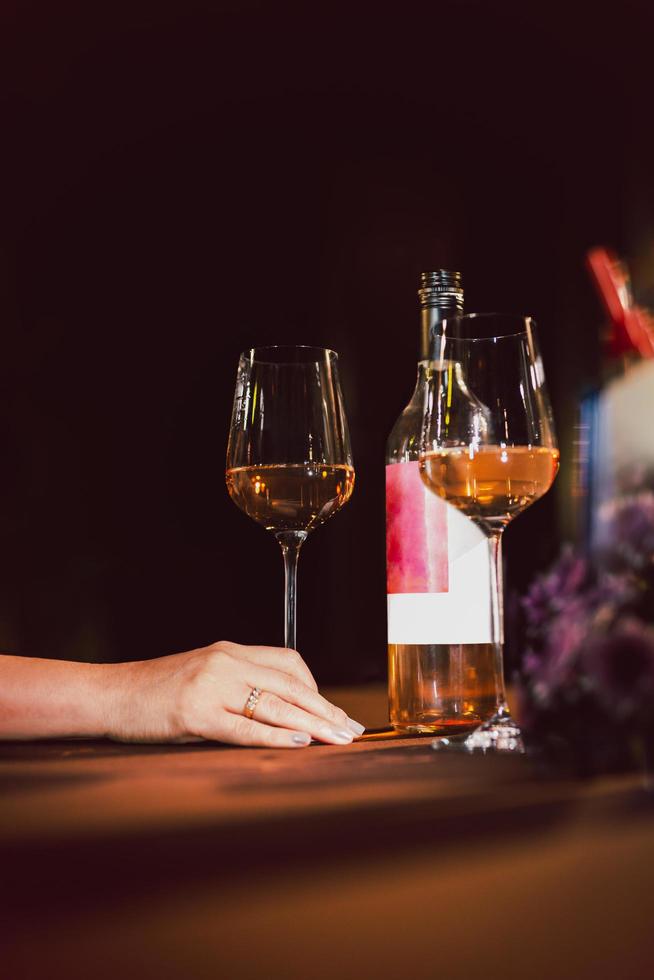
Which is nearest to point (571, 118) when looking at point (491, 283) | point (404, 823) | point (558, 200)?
point (558, 200)

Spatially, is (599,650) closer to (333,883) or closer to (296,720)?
(333,883)

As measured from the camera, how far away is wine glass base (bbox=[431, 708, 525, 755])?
737 mm

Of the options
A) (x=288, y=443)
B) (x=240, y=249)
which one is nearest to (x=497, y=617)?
(x=288, y=443)

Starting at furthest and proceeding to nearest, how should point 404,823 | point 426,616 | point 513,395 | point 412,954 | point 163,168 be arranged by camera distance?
point 163,168 < point 426,616 < point 513,395 < point 404,823 < point 412,954

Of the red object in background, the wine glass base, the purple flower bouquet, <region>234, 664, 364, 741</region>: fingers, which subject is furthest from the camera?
<region>234, 664, 364, 741</region>: fingers

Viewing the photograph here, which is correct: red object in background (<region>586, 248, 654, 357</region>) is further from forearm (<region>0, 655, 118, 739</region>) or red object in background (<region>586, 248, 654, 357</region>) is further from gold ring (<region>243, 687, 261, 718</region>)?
forearm (<region>0, 655, 118, 739</region>)

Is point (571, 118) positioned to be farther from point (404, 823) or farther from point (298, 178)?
point (404, 823)

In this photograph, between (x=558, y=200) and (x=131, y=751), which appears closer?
(x=131, y=751)

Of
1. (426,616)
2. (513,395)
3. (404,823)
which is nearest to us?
(404,823)

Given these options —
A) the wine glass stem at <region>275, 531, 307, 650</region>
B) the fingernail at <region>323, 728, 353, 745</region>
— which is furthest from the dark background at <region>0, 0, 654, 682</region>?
the fingernail at <region>323, 728, 353, 745</region>

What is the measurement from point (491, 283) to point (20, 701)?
1.28 metres

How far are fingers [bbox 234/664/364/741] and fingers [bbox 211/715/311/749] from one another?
0.04 metres

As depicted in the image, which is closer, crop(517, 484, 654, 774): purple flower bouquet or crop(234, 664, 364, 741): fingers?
crop(517, 484, 654, 774): purple flower bouquet

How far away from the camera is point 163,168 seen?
2.04 meters
